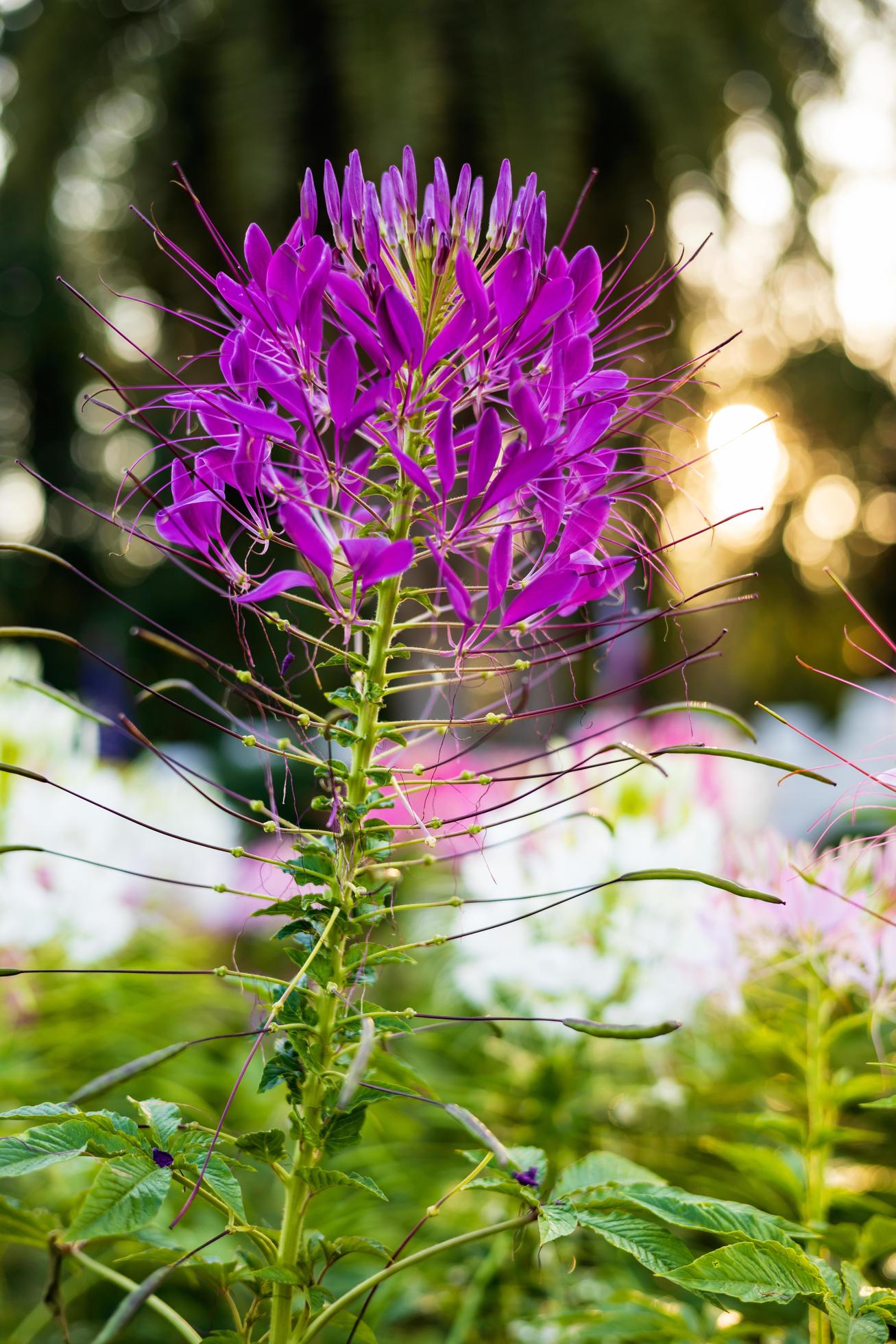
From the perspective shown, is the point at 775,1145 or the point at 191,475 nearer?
the point at 191,475

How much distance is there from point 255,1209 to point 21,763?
0.63 m

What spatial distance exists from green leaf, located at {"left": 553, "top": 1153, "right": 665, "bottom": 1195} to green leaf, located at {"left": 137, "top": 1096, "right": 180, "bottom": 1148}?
227mm

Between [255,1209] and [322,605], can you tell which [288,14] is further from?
[255,1209]

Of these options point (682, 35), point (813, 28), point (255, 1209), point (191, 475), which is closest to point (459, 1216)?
point (255, 1209)

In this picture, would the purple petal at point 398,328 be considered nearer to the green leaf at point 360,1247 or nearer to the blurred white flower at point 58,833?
the green leaf at point 360,1247

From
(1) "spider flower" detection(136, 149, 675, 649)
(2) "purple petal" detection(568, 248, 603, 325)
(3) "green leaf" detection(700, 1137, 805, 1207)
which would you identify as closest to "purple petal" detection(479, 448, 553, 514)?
(1) "spider flower" detection(136, 149, 675, 649)

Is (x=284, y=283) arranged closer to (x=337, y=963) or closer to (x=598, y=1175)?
(x=337, y=963)

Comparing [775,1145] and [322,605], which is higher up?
[322,605]

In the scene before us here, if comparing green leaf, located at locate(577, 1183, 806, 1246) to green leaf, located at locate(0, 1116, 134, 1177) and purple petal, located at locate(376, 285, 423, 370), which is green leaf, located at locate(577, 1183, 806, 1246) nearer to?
green leaf, located at locate(0, 1116, 134, 1177)

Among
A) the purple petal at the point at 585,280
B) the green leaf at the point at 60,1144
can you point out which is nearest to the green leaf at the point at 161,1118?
the green leaf at the point at 60,1144

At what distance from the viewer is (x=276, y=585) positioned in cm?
49

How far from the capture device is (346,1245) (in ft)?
1.70

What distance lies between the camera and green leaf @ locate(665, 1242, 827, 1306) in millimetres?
489

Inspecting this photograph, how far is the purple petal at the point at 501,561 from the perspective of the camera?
498 millimetres
